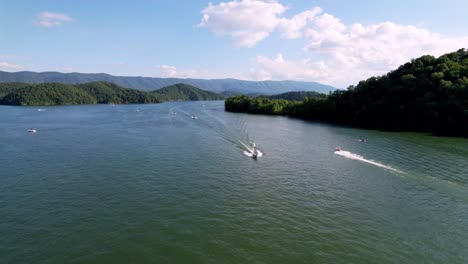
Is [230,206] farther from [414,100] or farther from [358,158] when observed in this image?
[414,100]

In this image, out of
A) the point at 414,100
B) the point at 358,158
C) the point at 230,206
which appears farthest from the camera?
the point at 414,100

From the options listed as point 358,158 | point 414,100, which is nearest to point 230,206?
point 358,158

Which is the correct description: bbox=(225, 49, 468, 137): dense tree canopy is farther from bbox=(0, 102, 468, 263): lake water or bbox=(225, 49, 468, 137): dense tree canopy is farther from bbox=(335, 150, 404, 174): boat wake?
bbox=(335, 150, 404, 174): boat wake

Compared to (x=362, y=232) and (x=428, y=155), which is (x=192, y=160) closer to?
(x=362, y=232)

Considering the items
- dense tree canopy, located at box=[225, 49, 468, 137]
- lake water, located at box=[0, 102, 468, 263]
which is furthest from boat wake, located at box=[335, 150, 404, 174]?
dense tree canopy, located at box=[225, 49, 468, 137]

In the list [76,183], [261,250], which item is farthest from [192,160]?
[261,250]

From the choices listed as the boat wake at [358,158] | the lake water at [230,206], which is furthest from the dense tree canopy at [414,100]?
the boat wake at [358,158]

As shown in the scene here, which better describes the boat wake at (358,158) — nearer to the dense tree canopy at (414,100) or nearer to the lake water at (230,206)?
the lake water at (230,206)
